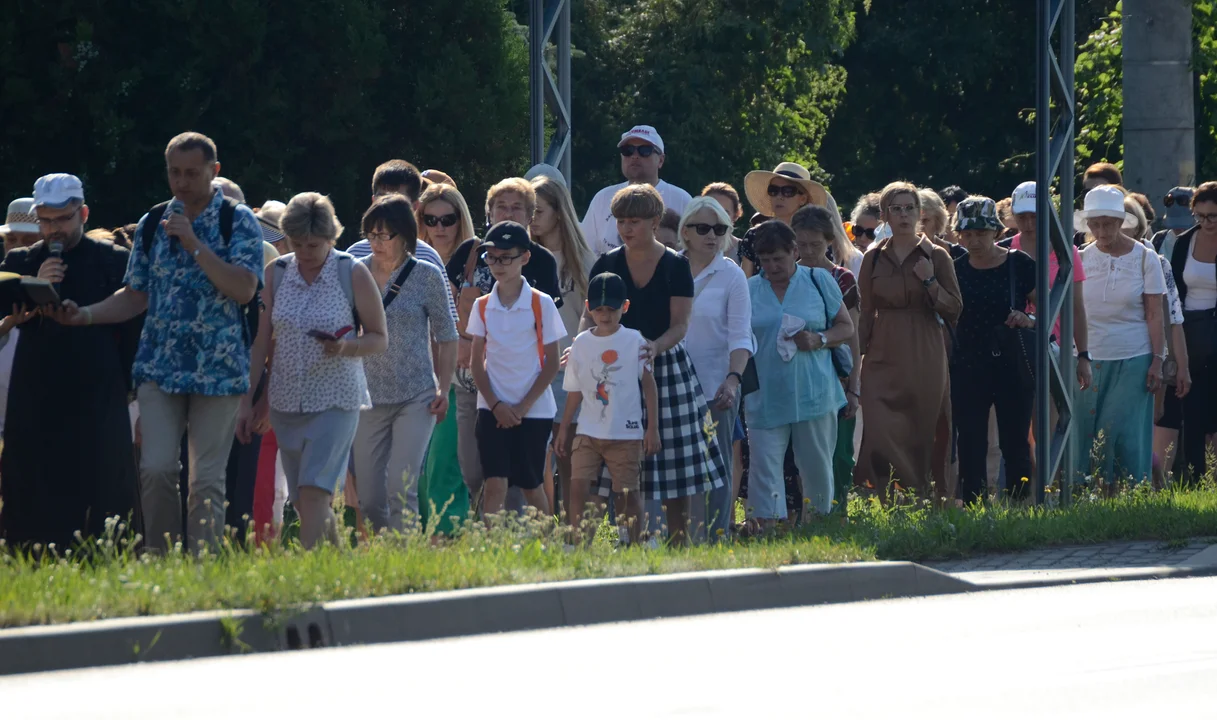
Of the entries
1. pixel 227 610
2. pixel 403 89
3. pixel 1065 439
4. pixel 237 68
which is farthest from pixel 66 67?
pixel 227 610

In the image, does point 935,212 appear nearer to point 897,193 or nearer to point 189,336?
point 897,193

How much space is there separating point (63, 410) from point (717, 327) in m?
3.55

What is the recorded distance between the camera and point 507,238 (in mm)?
10133

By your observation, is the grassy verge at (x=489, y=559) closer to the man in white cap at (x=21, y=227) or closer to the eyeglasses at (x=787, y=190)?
the man in white cap at (x=21, y=227)

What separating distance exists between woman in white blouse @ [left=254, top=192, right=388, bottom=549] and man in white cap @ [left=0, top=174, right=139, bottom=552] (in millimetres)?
753

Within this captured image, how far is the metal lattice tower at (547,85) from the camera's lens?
12305 mm

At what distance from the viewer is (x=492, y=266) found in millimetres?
10164

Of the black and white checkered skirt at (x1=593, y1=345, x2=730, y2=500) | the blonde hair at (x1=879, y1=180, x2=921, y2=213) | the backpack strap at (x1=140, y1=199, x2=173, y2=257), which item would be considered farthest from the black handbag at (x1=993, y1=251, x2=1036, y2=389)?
the backpack strap at (x1=140, y1=199, x2=173, y2=257)

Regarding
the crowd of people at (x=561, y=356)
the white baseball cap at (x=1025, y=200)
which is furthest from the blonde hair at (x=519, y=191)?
the white baseball cap at (x=1025, y=200)

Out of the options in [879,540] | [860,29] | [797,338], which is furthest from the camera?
[860,29]

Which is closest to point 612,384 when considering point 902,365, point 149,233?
point 149,233

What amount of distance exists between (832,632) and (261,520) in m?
3.41

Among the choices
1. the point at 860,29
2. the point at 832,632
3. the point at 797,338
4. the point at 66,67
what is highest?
the point at 860,29

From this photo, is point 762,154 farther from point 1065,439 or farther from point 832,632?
point 832,632
